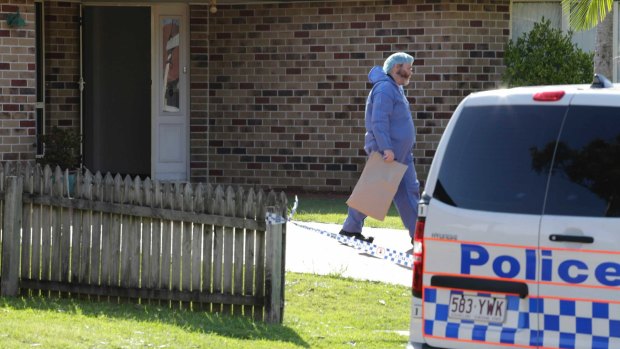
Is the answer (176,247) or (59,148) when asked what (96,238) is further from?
(59,148)

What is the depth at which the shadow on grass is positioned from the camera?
8320 mm

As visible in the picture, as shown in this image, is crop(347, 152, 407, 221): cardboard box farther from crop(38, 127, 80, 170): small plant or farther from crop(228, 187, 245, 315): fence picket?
crop(38, 127, 80, 170): small plant

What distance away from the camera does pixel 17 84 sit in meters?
16.2

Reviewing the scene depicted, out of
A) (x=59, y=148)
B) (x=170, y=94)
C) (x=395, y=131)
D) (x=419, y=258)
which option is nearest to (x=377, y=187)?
(x=395, y=131)

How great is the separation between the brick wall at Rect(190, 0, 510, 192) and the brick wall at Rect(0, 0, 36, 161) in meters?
2.89

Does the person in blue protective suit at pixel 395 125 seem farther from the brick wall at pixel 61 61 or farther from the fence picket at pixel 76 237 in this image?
the brick wall at pixel 61 61

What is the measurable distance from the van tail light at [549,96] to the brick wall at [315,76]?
1111 cm

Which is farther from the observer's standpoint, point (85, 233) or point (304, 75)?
point (304, 75)

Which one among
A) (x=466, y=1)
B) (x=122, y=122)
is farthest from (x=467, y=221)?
(x=122, y=122)

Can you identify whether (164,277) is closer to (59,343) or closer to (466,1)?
(59,343)

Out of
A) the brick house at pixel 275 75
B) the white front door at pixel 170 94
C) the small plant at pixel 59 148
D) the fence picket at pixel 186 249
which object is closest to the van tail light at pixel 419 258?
the fence picket at pixel 186 249

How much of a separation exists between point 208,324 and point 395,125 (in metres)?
3.91

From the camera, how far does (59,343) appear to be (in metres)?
7.76

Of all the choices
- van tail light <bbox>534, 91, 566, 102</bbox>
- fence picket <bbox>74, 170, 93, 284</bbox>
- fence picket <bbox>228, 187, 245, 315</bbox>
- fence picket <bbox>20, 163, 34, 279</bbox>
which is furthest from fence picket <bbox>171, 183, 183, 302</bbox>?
van tail light <bbox>534, 91, 566, 102</bbox>
